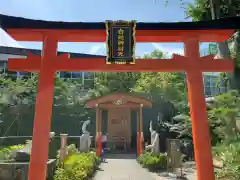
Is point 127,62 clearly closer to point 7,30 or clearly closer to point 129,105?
point 7,30

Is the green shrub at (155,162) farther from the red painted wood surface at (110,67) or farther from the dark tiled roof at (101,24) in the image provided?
the dark tiled roof at (101,24)

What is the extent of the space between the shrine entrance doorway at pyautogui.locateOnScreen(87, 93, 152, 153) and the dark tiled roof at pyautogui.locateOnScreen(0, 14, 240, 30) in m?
8.11

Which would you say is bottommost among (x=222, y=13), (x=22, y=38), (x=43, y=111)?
(x=43, y=111)

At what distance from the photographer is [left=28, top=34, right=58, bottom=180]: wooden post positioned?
567 cm

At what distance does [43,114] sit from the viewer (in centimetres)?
591

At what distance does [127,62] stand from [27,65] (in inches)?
109

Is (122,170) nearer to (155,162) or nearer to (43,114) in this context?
(155,162)

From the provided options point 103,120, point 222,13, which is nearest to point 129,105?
point 103,120

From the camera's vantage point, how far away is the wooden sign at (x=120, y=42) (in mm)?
6166

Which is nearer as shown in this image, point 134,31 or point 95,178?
point 134,31

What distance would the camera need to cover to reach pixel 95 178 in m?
9.01

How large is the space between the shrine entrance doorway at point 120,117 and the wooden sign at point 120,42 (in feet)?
26.0

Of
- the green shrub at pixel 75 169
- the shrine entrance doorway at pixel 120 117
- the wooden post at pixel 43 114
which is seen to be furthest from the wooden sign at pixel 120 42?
the shrine entrance doorway at pixel 120 117

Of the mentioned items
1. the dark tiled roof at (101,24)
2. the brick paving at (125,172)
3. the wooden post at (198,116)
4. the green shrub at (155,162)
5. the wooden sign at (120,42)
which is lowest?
the brick paving at (125,172)
